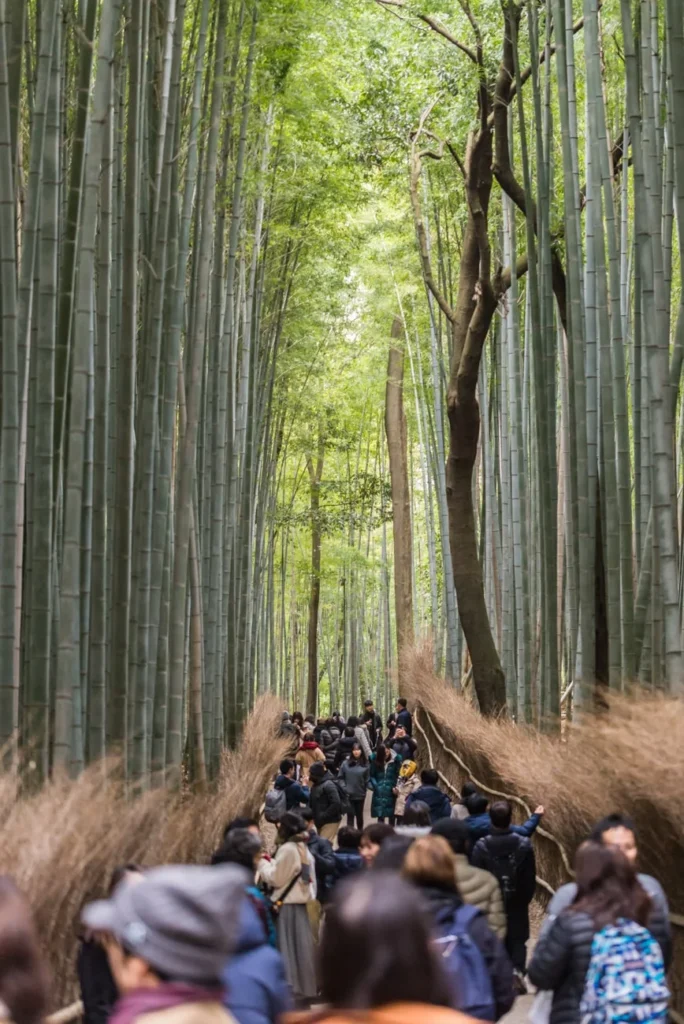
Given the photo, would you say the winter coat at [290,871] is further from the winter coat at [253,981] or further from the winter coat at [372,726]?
the winter coat at [372,726]

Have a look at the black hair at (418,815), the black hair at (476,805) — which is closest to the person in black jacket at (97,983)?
the black hair at (418,815)

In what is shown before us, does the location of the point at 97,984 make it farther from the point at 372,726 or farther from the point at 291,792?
the point at 372,726

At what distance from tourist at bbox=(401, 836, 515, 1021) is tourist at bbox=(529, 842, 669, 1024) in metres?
0.13

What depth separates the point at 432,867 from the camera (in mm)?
3166

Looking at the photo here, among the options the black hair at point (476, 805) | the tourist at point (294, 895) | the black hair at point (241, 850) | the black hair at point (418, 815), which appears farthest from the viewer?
the black hair at point (476, 805)

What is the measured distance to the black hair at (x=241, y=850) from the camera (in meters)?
3.95

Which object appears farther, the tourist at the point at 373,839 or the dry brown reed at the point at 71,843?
the tourist at the point at 373,839

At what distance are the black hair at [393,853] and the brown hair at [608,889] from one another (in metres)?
0.62

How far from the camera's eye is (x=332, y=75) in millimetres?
11336

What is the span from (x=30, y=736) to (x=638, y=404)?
Answer: 3.59m

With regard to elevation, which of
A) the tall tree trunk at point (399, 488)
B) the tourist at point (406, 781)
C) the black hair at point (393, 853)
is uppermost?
the tall tree trunk at point (399, 488)

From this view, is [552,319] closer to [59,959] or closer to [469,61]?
[469,61]

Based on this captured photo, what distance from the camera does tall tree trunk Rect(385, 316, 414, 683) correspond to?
19.2m

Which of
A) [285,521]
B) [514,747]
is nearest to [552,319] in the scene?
[514,747]
